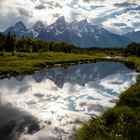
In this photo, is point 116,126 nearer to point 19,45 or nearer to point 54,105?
point 54,105

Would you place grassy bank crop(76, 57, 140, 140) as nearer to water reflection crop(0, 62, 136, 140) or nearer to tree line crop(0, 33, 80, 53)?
water reflection crop(0, 62, 136, 140)

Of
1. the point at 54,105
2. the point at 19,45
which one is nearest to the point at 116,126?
the point at 54,105

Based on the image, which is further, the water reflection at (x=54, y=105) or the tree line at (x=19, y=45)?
the tree line at (x=19, y=45)

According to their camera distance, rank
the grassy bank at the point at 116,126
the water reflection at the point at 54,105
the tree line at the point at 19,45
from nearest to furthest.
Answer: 1. the grassy bank at the point at 116,126
2. the water reflection at the point at 54,105
3. the tree line at the point at 19,45

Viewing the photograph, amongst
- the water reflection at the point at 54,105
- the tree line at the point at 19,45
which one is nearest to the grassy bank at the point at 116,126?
the water reflection at the point at 54,105

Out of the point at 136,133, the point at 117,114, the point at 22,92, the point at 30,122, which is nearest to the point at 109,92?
the point at 22,92

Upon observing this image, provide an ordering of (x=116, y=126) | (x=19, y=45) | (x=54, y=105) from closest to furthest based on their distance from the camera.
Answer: (x=116, y=126) < (x=54, y=105) < (x=19, y=45)

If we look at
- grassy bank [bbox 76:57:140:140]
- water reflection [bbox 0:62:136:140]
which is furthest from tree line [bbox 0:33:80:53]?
grassy bank [bbox 76:57:140:140]

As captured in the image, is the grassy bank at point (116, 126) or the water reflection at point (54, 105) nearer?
the grassy bank at point (116, 126)

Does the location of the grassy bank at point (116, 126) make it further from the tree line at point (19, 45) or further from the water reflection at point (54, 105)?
the tree line at point (19, 45)

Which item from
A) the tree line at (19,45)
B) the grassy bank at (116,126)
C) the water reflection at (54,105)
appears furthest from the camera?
the tree line at (19,45)

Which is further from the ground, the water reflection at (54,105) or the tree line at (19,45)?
the tree line at (19,45)

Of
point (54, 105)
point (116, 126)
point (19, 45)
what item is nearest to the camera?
point (116, 126)

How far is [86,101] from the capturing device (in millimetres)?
45562
